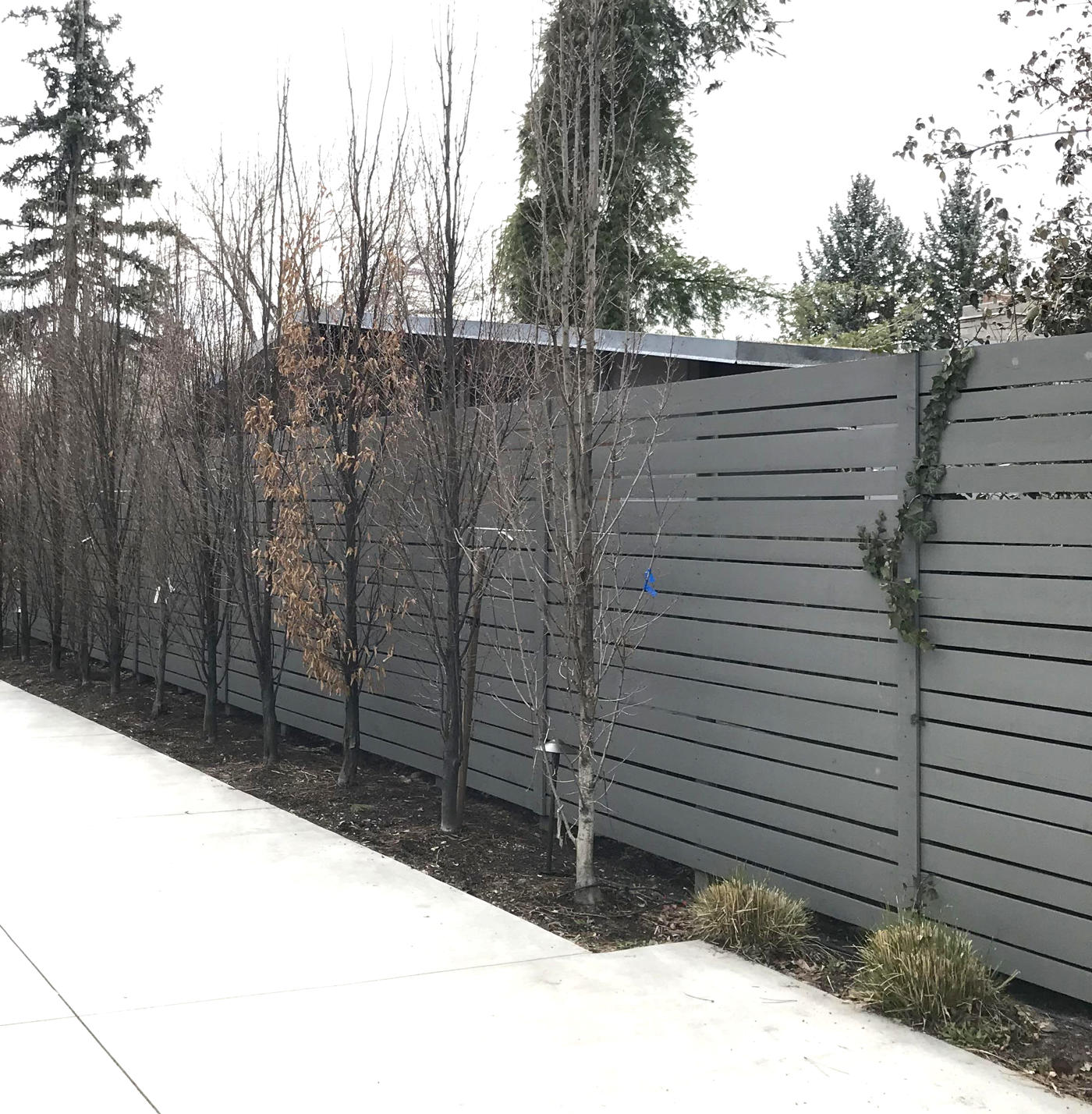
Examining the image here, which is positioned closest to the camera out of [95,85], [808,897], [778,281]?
[808,897]

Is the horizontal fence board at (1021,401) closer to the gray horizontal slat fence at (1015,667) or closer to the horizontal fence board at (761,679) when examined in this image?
the gray horizontal slat fence at (1015,667)

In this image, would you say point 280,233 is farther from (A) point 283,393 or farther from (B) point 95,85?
(B) point 95,85

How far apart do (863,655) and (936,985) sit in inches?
48.5

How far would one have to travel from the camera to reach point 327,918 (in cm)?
493

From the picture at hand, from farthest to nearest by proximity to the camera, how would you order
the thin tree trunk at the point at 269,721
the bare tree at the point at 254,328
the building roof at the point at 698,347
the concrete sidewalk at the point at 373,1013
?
1. the thin tree trunk at the point at 269,721
2. the bare tree at the point at 254,328
3. the building roof at the point at 698,347
4. the concrete sidewalk at the point at 373,1013

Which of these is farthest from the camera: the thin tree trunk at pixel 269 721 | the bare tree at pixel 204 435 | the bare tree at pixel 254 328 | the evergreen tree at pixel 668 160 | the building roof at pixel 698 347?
the evergreen tree at pixel 668 160

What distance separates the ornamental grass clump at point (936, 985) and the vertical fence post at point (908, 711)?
0.32 metres

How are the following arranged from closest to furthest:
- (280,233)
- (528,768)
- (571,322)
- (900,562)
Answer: (900,562) < (571,322) < (528,768) < (280,233)

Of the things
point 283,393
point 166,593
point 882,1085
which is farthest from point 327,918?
point 166,593

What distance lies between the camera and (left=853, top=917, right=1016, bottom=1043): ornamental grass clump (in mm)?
3795

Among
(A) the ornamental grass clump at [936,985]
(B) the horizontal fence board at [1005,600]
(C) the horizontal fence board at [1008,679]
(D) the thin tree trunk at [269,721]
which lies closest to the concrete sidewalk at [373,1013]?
(A) the ornamental grass clump at [936,985]

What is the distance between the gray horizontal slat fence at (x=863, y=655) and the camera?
12.7ft

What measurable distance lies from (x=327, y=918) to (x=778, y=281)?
25775 mm

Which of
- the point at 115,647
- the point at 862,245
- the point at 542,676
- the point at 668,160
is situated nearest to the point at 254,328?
the point at 542,676
